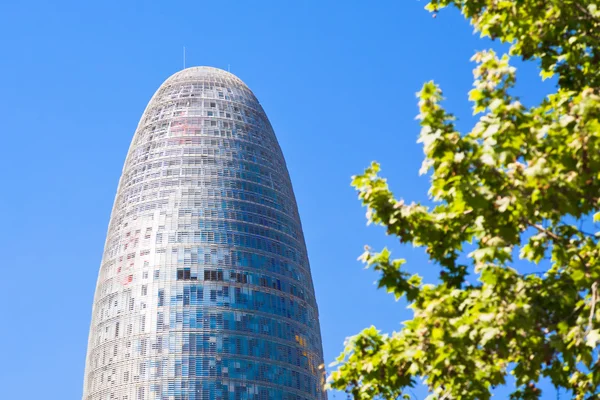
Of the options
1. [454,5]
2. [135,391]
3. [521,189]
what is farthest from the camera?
[135,391]

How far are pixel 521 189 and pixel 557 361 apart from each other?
13.5 feet

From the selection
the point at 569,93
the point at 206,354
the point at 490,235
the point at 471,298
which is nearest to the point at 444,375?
the point at 471,298

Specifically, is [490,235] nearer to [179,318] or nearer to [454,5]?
[454,5]

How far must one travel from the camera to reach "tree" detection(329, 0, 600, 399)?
2253 cm

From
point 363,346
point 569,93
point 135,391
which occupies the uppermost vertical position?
point 135,391

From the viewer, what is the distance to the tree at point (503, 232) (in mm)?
22531

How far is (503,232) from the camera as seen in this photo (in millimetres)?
23406

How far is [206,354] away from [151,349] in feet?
34.2

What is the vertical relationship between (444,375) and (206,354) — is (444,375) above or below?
below

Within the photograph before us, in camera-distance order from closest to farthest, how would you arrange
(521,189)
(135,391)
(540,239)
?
(521,189) → (540,239) → (135,391)

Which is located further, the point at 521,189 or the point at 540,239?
the point at 540,239

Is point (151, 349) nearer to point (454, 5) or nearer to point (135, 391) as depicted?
point (135, 391)

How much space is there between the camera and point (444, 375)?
23.9 meters

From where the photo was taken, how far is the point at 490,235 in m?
23.7
